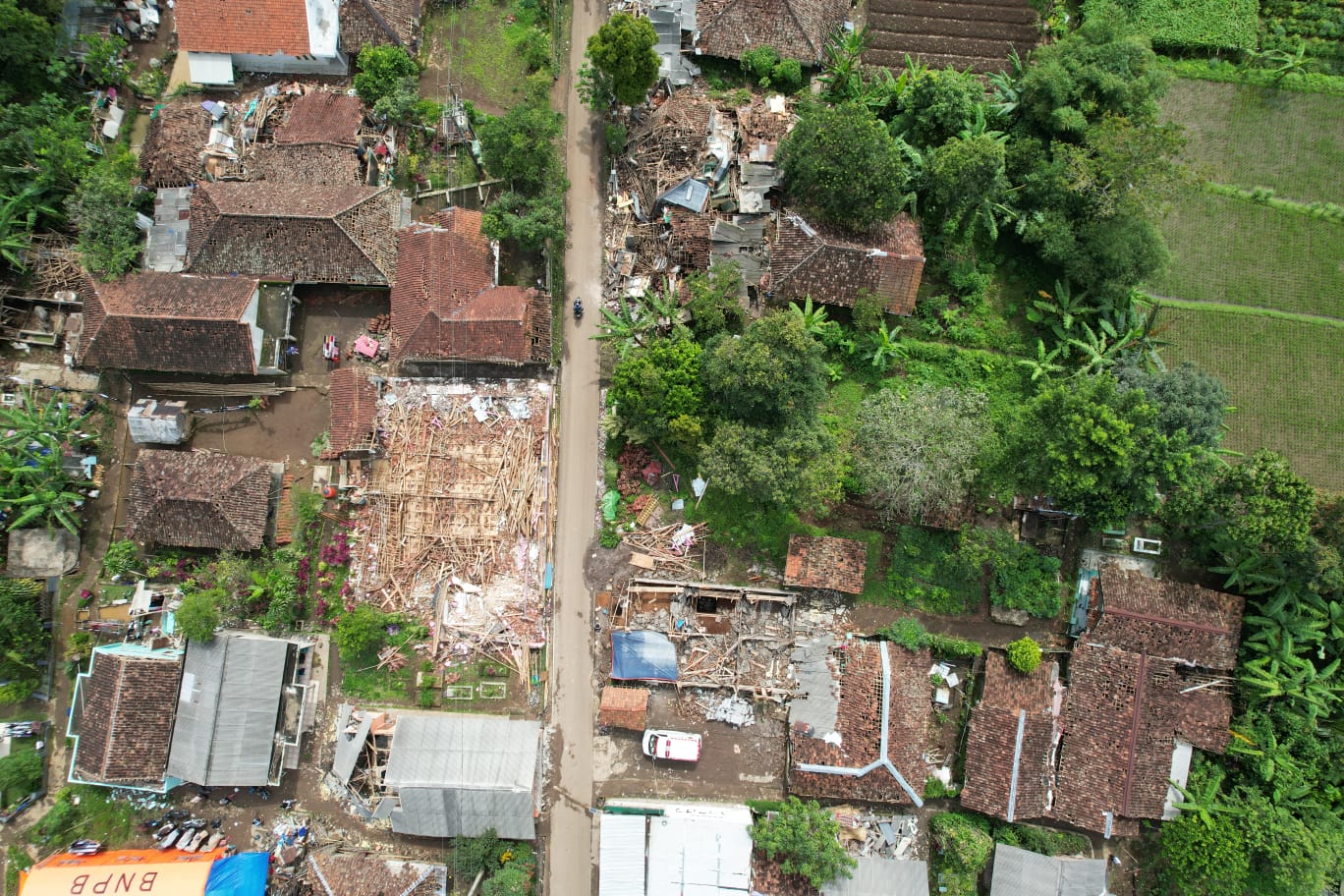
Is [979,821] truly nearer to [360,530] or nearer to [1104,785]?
[1104,785]

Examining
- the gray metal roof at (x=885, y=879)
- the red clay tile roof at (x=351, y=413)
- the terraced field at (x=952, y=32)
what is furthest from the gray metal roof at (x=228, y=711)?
the terraced field at (x=952, y=32)

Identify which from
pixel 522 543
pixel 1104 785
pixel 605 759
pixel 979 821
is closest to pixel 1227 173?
pixel 1104 785

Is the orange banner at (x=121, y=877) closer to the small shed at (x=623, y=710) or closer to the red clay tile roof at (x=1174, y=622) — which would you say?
the small shed at (x=623, y=710)

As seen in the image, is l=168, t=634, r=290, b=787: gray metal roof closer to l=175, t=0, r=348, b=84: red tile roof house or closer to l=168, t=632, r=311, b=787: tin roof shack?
l=168, t=632, r=311, b=787: tin roof shack

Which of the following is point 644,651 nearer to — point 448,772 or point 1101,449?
point 448,772

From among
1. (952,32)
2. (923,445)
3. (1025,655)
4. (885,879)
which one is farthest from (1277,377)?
(885,879)

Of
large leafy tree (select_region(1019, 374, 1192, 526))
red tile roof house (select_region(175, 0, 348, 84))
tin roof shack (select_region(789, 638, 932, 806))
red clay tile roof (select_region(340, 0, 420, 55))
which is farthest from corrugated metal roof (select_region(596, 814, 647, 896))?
red tile roof house (select_region(175, 0, 348, 84))
